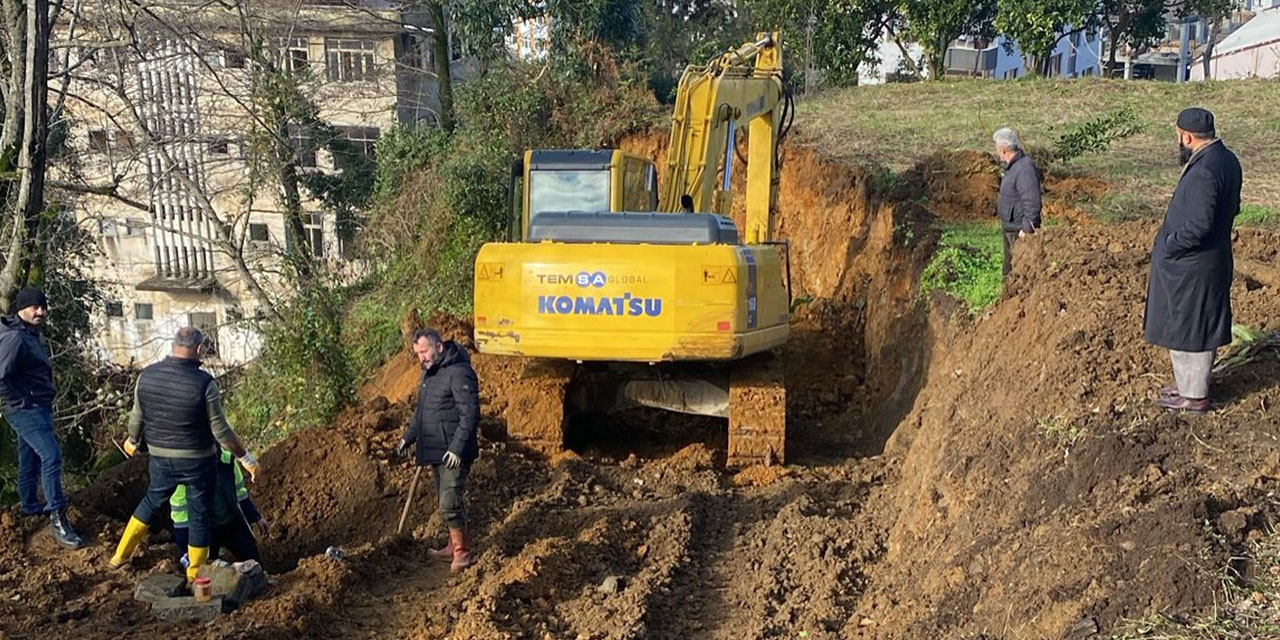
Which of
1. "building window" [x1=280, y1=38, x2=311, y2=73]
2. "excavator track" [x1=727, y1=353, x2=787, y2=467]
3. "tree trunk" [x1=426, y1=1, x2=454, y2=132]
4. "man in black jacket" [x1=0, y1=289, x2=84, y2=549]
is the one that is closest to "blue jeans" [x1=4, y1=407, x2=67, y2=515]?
"man in black jacket" [x1=0, y1=289, x2=84, y2=549]

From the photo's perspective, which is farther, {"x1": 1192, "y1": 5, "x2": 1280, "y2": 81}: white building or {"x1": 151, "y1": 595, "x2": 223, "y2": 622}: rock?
{"x1": 1192, "y1": 5, "x2": 1280, "y2": 81}: white building

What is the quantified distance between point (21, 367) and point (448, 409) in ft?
9.13

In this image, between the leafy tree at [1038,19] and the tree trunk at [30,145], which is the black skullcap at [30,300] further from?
the leafy tree at [1038,19]

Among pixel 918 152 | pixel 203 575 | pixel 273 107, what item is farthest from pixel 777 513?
pixel 273 107

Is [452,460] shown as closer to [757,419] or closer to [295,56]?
[757,419]

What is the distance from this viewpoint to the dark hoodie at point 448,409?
6.68 meters

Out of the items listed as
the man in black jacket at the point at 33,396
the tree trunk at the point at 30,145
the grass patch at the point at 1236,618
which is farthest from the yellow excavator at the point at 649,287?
the grass patch at the point at 1236,618

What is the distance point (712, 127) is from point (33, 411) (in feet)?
19.5

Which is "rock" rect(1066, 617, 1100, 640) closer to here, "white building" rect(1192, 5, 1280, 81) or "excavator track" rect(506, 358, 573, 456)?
"excavator track" rect(506, 358, 573, 456)

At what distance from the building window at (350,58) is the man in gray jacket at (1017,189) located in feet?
57.0

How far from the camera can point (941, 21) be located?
987 inches

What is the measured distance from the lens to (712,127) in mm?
9945

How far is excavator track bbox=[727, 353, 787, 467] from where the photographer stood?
899cm

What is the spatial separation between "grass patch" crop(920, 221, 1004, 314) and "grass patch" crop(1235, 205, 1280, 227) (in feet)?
7.20
